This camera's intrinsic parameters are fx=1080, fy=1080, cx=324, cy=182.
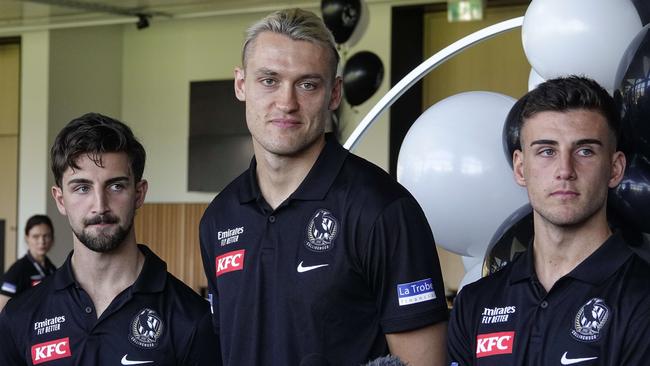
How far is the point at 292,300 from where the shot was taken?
7.11 ft

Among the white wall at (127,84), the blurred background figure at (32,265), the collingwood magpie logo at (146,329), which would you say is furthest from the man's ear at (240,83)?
the white wall at (127,84)

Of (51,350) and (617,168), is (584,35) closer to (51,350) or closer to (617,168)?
(617,168)

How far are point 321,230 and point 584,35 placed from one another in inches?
31.8

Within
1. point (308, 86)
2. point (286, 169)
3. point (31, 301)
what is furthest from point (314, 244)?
point (31, 301)

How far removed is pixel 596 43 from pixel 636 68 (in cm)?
35

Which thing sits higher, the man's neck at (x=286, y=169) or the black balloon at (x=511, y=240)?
the man's neck at (x=286, y=169)

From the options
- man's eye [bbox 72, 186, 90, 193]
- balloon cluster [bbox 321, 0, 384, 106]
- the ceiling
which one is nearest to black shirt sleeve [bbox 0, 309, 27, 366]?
man's eye [bbox 72, 186, 90, 193]

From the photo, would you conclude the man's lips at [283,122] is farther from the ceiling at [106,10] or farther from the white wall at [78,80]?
the white wall at [78,80]

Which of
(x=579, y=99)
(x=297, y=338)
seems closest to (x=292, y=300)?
(x=297, y=338)

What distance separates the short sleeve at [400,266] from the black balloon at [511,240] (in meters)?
0.40

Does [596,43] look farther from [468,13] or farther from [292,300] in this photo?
[468,13]

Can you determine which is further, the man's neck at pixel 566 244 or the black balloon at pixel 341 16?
the black balloon at pixel 341 16

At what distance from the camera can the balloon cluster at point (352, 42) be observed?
6.62 m

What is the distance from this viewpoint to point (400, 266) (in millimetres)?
2121
